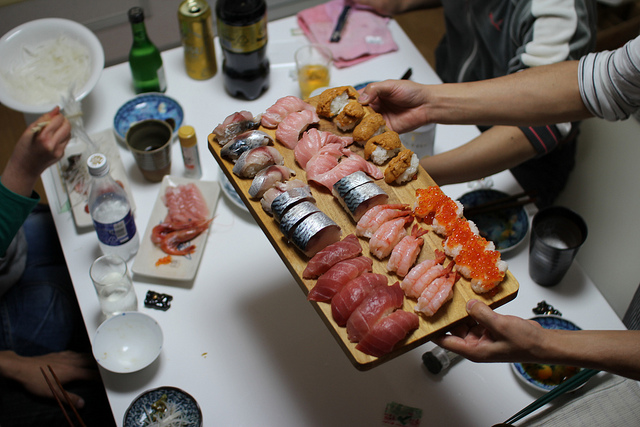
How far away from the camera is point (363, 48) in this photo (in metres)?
2.22

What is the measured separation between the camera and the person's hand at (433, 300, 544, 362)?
1146mm

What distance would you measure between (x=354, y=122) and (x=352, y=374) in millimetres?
669

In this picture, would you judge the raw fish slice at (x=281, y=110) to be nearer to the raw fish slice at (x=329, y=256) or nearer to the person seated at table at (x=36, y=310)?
the raw fish slice at (x=329, y=256)

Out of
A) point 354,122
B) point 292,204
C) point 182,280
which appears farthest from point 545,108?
point 182,280

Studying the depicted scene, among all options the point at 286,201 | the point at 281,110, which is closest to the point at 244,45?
the point at 281,110

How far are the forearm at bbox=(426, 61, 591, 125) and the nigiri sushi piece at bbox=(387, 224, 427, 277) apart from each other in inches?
21.0

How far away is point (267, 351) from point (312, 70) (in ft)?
3.46

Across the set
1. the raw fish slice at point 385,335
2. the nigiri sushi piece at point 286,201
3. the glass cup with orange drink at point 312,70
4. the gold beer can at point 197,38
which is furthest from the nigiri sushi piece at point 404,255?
the gold beer can at point 197,38

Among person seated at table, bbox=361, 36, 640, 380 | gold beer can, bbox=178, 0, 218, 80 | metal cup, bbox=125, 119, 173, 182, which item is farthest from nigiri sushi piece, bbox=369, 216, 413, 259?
gold beer can, bbox=178, 0, 218, 80

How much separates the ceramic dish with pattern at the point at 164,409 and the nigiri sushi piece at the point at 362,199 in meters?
0.61

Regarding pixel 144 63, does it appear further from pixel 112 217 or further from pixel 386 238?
pixel 386 238

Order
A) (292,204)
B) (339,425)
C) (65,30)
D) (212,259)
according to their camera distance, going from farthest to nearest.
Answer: (65,30) < (212,259) < (339,425) < (292,204)

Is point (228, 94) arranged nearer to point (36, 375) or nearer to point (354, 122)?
point (354, 122)

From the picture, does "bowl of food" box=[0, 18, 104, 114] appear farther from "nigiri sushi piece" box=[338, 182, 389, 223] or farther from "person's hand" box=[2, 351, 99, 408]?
"nigiri sushi piece" box=[338, 182, 389, 223]
